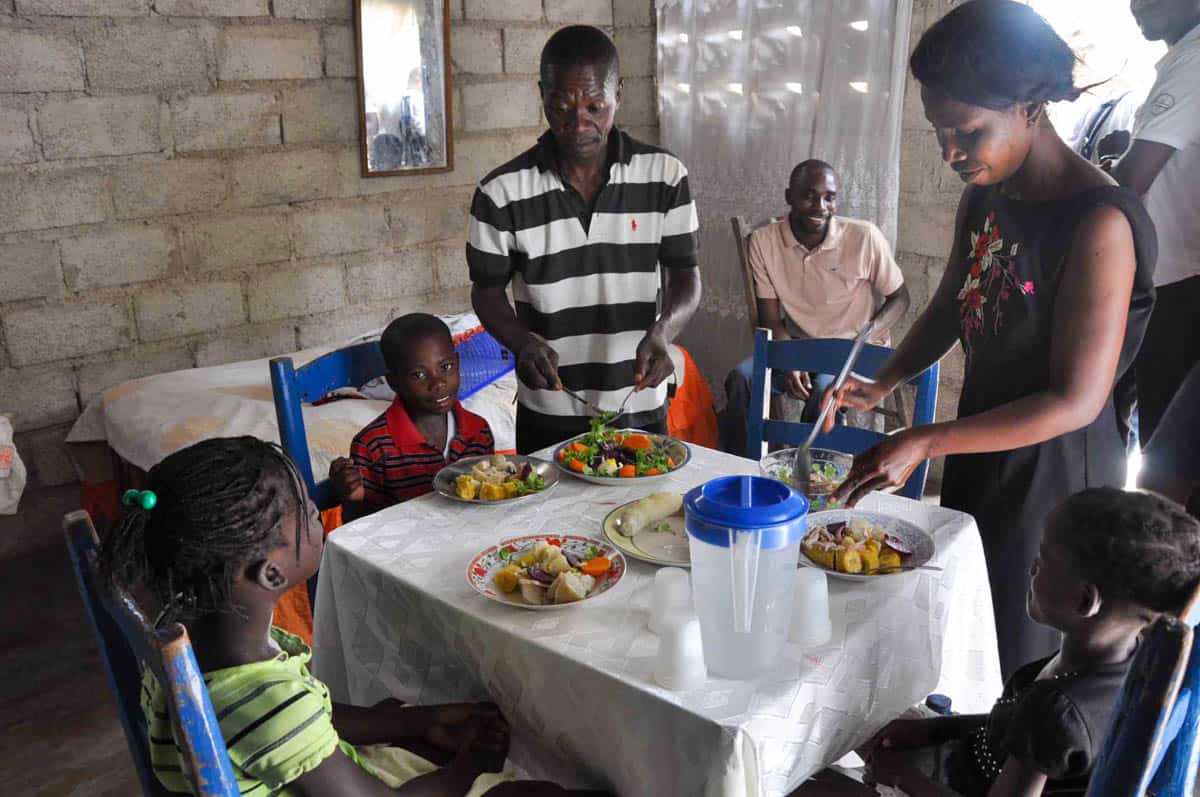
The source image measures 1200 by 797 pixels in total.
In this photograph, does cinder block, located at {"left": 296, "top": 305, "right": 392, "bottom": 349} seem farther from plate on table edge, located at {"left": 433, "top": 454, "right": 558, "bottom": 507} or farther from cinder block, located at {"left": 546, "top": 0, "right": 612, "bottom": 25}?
plate on table edge, located at {"left": 433, "top": 454, "right": 558, "bottom": 507}

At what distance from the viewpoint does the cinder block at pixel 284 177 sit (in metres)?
3.64

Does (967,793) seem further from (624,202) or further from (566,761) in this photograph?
(624,202)

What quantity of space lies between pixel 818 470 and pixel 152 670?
3.97 ft

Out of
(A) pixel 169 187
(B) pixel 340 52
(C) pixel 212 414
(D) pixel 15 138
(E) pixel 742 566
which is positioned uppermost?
(B) pixel 340 52

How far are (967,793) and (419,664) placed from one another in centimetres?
84

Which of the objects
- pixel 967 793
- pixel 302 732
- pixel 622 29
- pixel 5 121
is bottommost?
pixel 967 793

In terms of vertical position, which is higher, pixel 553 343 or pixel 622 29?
pixel 622 29

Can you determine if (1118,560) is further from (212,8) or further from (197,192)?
(212,8)

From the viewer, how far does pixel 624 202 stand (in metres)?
2.29

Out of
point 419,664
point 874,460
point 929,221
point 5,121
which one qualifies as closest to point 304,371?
point 419,664

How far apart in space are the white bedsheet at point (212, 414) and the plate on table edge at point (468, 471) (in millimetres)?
1052

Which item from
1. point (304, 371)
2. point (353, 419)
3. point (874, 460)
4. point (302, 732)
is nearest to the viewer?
point (302, 732)

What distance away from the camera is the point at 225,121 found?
3562 mm

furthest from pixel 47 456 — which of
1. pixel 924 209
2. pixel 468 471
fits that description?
pixel 924 209
